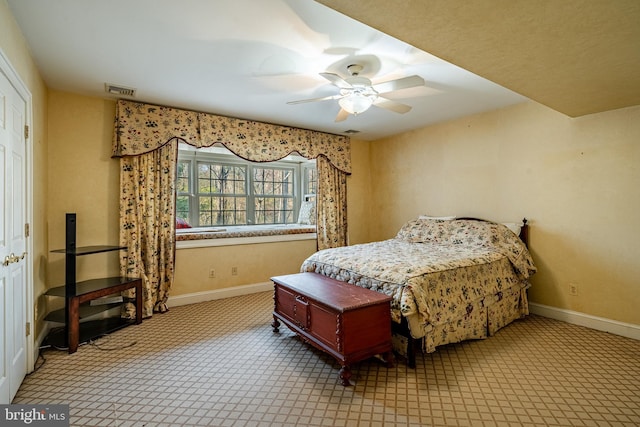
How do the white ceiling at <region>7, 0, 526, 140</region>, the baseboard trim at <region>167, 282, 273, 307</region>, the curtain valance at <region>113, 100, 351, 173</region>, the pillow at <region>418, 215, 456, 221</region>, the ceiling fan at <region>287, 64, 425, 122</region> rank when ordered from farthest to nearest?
1. the pillow at <region>418, 215, 456, 221</region>
2. the baseboard trim at <region>167, 282, 273, 307</region>
3. the curtain valance at <region>113, 100, 351, 173</region>
4. the ceiling fan at <region>287, 64, 425, 122</region>
5. the white ceiling at <region>7, 0, 526, 140</region>

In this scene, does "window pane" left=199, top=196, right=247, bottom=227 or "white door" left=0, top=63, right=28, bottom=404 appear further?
"window pane" left=199, top=196, right=247, bottom=227

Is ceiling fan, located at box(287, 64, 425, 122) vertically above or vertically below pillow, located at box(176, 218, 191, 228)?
above

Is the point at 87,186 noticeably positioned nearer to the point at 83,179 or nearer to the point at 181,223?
the point at 83,179

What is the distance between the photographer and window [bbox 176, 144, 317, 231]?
4535 mm

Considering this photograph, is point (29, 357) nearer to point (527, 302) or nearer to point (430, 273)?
point (430, 273)

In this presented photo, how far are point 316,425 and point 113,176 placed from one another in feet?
10.8

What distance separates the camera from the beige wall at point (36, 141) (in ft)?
6.32

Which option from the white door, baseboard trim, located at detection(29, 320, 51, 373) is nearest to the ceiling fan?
the white door

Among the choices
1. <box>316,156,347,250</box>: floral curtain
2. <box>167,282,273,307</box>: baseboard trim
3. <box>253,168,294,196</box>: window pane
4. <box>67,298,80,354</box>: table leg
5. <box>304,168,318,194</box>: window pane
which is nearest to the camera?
<box>67,298,80,354</box>: table leg

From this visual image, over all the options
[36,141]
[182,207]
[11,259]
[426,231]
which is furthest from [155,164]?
[426,231]

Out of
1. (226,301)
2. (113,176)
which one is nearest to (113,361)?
(226,301)

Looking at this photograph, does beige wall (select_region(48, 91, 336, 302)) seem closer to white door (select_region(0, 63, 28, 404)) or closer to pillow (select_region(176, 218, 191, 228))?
pillow (select_region(176, 218, 191, 228))

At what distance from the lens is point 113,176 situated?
3463mm

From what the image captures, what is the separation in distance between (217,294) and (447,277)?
290cm
